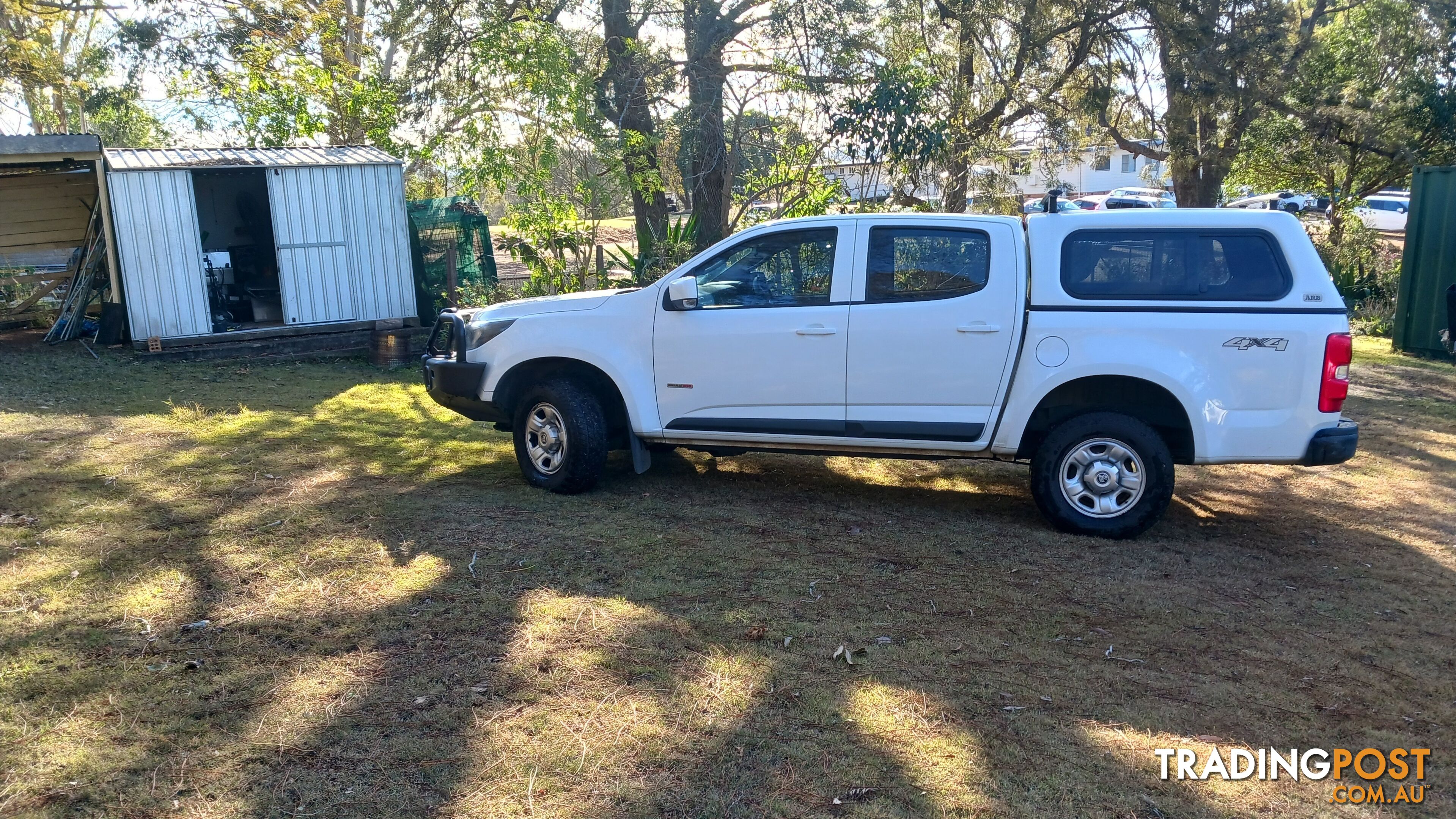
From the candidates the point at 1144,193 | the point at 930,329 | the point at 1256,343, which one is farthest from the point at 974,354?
the point at 1144,193

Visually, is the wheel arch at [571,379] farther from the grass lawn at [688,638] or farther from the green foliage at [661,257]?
the green foliage at [661,257]

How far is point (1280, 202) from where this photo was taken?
8367 mm

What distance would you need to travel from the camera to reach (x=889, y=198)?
14375 millimetres

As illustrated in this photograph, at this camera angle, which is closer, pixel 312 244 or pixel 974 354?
pixel 974 354

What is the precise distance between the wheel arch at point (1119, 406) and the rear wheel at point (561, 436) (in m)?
2.56

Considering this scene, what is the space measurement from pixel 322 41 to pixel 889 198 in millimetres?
9600

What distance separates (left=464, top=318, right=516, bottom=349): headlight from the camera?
6.97 m

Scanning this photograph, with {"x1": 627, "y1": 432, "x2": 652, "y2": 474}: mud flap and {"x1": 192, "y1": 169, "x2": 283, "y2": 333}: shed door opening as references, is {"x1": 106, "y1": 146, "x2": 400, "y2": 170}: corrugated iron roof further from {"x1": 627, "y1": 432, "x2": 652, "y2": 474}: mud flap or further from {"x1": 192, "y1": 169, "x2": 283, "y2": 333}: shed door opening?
{"x1": 627, "y1": 432, "x2": 652, "y2": 474}: mud flap

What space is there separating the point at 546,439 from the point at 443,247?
8051mm

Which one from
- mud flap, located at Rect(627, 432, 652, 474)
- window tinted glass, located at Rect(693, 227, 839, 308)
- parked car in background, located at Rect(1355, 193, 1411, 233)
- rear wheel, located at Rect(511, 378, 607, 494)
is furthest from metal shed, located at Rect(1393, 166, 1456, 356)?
parked car in background, located at Rect(1355, 193, 1411, 233)

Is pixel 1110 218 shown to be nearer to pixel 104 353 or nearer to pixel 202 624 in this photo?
pixel 202 624

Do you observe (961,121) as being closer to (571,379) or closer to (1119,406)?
(1119,406)

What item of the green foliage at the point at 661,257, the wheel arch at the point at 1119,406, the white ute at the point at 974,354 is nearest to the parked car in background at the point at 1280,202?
the white ute at the point at 974,354

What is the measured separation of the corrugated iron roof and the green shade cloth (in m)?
0.86
